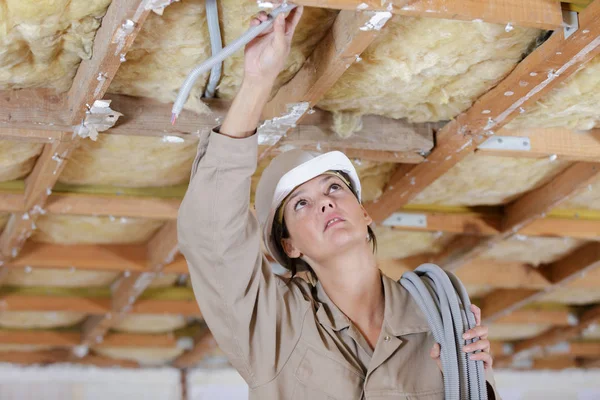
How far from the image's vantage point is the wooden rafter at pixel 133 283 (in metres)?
3.75

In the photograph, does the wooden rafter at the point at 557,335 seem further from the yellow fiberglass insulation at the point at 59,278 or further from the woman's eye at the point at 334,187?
the woman's eye at the point at 334,187

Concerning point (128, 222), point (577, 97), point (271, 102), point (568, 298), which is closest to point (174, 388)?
point (128, 222)

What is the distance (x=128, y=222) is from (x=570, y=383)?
339 cm

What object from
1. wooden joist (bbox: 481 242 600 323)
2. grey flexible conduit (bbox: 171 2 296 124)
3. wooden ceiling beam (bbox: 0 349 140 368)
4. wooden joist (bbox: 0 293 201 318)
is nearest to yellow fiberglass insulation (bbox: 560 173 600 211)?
wooden joist (bbox: 481 242 600 323)

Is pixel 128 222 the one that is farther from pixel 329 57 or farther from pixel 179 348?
pixel 179 348

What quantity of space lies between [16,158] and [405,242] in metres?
2.04

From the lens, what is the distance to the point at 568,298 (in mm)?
5195

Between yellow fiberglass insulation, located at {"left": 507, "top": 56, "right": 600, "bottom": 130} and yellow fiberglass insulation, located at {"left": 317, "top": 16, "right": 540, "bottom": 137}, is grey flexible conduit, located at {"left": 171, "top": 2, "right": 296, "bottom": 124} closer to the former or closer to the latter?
yellow fiberglass insulation, located at {"left": 317, "top": 16, "right": 540, "bottom": 137}

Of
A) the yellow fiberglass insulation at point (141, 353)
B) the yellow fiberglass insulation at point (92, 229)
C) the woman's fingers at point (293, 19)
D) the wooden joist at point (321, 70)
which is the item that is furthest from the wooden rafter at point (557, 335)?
the woman's fingers at point (293, 19)

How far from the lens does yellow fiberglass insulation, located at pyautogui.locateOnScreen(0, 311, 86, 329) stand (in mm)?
5027

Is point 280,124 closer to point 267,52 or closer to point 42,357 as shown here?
point 267,52

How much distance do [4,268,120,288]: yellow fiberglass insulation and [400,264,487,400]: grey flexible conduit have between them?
289 centimetres

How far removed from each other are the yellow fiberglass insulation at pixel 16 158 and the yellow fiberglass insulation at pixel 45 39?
1.43 feet

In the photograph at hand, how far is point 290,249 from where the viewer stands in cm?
203
